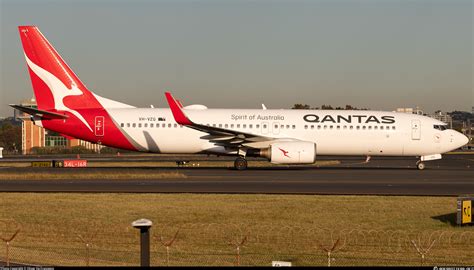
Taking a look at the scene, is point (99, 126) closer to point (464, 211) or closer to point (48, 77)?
point (48, 77)

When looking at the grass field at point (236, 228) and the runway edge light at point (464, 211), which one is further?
the runway edge light at point (464, 211)

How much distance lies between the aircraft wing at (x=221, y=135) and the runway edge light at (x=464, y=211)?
76.8 ft

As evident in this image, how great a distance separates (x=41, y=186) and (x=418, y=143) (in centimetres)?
2618

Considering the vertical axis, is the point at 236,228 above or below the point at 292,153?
below

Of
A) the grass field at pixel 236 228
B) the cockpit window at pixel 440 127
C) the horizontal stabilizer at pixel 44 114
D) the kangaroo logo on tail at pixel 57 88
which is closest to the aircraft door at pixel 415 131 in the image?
the cockpit window at pixel 440 127

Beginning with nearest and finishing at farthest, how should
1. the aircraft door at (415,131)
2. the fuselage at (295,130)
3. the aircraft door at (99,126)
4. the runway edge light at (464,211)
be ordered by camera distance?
the runway edge light at (464,211)
the aircraft door at (99,126)
the fuselage at (295,130)
the aircraft door at (415,131)

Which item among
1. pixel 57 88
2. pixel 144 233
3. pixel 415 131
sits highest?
pixel 57 88

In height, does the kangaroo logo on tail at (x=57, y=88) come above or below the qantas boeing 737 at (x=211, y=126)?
above

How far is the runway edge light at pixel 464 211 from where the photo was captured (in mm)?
24219

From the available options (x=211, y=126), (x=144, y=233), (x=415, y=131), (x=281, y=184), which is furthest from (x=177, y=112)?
(x=144, y=233)

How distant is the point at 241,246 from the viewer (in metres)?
20.8

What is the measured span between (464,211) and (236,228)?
300 inches

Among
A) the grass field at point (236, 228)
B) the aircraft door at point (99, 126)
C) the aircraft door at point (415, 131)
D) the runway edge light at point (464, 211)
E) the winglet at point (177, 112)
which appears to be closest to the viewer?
the grass field at point (236, 228)

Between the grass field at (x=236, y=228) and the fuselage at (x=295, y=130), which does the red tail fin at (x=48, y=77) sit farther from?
the grass field at (x=236, y=228)
